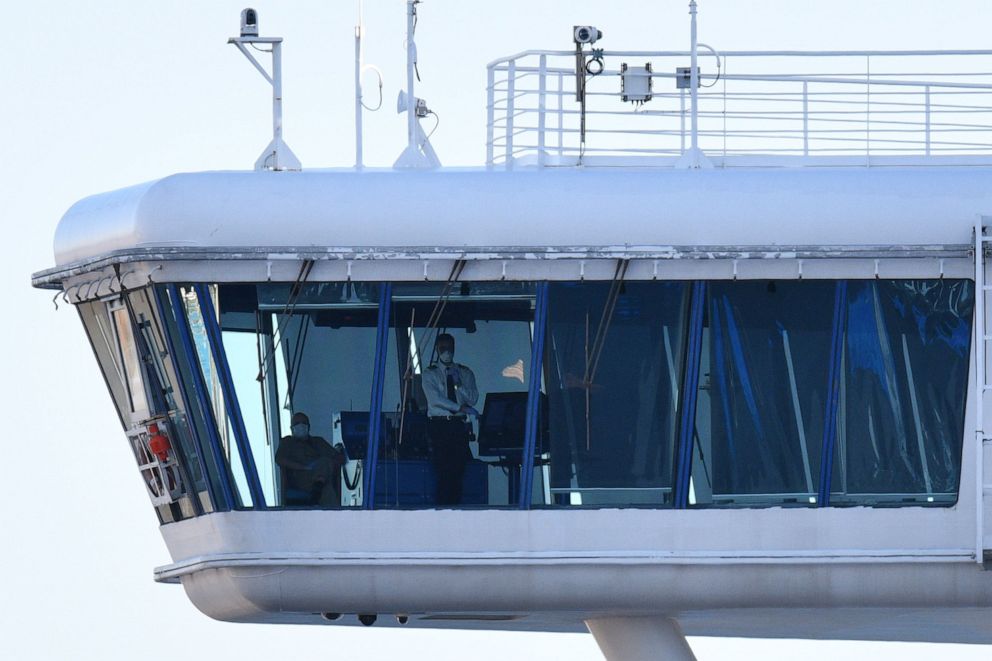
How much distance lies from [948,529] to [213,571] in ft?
29.7

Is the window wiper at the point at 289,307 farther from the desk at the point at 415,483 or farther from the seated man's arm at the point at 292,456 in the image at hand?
the desk at the point at 415,483

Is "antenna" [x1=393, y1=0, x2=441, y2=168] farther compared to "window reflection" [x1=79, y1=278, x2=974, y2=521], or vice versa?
"antenna" [x1=393, y1=0, x2=441, y2=168]

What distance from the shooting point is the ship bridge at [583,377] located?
34188 millimetres

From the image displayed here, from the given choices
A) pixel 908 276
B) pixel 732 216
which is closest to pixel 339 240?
pixel 732 216

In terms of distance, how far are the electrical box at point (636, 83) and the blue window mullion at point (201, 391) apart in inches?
254

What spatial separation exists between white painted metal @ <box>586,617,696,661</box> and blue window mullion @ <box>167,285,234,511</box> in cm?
553

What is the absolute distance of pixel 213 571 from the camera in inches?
1380

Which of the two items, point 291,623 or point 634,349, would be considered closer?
point 634,349

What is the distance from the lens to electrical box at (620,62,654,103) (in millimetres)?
36344

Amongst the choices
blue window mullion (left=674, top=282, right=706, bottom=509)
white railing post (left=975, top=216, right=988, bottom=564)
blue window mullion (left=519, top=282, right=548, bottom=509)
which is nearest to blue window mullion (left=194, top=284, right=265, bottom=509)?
blue window mullion (left=519, top=282, right=548, bottom=509)

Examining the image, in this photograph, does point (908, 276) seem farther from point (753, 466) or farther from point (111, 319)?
point (111, 319)

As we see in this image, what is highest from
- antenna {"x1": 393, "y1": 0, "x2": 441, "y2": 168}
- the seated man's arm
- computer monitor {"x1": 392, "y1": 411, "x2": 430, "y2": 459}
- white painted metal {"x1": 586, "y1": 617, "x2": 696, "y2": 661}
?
antenna {"x1": 393, "y1": 0, "x2": 441, "y2": 168}

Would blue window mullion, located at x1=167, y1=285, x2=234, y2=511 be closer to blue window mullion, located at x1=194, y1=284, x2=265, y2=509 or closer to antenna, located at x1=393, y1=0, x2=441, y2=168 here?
blue window mullion, located at x1=194, y1=284, x2=265, y2=509

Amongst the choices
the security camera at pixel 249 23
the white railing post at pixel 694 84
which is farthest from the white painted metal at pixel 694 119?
the security camera at pixel 249 23
